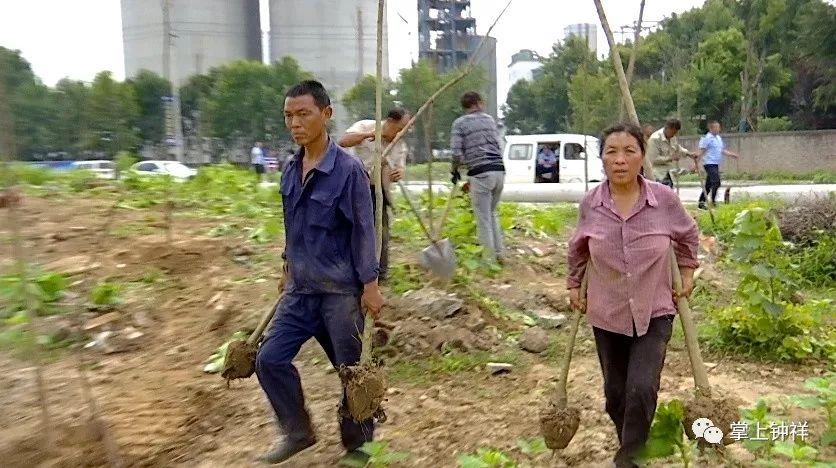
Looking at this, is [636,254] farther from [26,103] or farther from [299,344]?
[26,103]

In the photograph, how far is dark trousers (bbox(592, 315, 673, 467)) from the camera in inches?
112

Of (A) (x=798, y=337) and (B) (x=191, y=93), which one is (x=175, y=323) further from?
(B) (x=191, y=93)

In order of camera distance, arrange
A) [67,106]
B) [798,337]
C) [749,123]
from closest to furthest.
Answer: [798,337], [67,106], [749,123]

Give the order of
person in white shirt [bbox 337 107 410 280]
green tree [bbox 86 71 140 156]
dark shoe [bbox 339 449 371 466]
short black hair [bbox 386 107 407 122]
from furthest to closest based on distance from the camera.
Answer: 1. green tree [bbox 86 71 140 156]
2. short black hair [bbox 386 107 407 122]
3. person in white shirt [bbox 337 107 410 280]
4. dark shoe [bbox 339 449 371 466]

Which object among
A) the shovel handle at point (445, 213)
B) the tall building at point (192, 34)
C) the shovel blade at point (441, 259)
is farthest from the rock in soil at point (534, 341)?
the tall building at point (192, 34)

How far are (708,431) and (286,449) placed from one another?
1.66 metres

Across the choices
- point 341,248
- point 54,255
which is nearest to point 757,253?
point 341,248

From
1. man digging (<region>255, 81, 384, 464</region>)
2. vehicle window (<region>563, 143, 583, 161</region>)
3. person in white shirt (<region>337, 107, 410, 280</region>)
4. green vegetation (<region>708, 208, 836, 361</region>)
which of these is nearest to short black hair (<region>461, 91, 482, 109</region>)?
person in white shirt (<region>337, 107, 410, 280</region>)

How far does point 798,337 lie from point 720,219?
184 inches

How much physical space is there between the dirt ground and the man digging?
386mm

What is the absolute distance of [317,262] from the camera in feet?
10.2

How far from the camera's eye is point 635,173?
2896 mm

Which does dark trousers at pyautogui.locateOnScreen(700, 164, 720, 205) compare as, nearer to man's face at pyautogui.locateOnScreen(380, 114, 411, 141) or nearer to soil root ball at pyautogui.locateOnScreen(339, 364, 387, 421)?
man's face at pyautogui.locateOnScreen(380, 114, 411, 141)

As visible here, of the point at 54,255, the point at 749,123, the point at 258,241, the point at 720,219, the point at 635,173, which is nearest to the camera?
the point at 635,173
